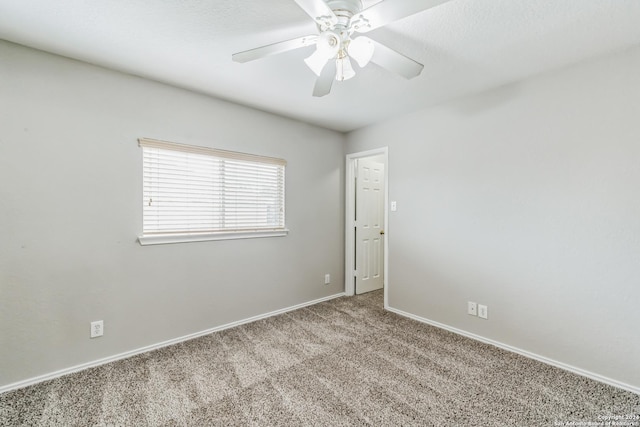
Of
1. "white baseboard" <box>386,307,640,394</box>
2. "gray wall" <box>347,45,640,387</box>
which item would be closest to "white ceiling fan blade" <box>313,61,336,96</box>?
"gray wall" <box>347,45,640,387</box>

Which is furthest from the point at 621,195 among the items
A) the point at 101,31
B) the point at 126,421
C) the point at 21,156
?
the point at 21,156

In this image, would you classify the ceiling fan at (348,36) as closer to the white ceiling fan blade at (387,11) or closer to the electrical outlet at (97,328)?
A: the white ceiling fan blade at (387,11)

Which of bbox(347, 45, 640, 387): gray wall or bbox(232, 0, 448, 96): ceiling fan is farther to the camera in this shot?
bbox(347, 45, 640, 387): gray wall

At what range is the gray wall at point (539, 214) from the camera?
200 centimetres

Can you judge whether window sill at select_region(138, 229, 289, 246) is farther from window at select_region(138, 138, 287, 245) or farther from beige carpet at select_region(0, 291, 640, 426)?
beige carpet at select_region(0, 291, 640, 426)

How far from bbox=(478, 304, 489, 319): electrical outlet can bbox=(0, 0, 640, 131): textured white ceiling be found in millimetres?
1987

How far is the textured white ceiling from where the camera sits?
1590 mm

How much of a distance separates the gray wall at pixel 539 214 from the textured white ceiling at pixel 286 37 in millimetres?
303

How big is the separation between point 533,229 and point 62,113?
373cm

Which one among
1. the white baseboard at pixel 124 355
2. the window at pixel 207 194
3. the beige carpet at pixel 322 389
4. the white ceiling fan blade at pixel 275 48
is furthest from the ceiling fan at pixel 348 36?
the white baseboard at pixel 124 355

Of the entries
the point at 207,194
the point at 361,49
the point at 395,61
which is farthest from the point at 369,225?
the point at 361,49

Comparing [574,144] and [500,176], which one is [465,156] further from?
[574,144]

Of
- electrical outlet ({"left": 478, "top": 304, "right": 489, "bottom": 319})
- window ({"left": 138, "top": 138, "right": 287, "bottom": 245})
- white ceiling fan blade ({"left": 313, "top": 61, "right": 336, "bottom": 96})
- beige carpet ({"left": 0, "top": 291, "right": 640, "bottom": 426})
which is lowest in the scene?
beige carpet ({"left": 0, "top": 291, "right": 640, "bottom": 426})

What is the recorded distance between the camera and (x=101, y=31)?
1795mm
